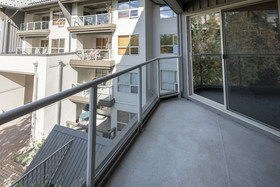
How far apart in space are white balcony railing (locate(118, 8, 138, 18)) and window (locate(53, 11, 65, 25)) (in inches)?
200

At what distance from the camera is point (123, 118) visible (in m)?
2.12

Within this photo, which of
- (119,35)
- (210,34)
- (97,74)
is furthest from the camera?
(97,74)

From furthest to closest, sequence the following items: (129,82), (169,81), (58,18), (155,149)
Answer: (58,18), (169,81), (129,82), (155,149)

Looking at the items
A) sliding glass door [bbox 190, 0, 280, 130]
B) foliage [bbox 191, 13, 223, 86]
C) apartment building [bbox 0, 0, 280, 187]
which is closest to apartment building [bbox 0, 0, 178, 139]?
foliage [bbox 191, 13, 223, 86]

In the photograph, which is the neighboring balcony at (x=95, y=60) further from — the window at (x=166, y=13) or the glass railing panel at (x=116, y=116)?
the glass railing panel at (x=116, y=116)

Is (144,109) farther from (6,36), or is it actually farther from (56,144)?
(6,36)

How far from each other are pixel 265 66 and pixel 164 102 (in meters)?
2.04

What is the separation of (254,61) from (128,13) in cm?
899

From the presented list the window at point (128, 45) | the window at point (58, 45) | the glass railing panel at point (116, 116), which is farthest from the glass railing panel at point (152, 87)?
the window at point (58, 45)

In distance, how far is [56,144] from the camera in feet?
3.24

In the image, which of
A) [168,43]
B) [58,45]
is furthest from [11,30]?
[168,43]

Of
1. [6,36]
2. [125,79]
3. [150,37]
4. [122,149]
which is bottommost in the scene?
[122,149]

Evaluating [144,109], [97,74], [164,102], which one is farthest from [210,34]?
[97,74]

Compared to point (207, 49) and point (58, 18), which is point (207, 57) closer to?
point (207, 49)
